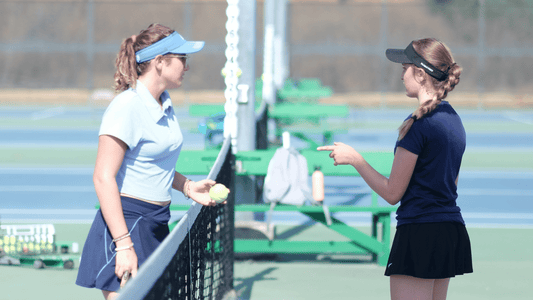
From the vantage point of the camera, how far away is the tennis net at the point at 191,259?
2.04m

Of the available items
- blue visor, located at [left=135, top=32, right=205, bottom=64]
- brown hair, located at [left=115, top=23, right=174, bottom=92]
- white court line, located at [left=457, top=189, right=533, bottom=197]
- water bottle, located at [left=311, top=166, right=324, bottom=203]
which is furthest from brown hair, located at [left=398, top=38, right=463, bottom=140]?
white court line, located at [left=457, top=189, right=533, bottom=197]

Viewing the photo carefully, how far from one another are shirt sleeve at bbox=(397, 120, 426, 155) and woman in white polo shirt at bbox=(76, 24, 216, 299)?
0.99 m

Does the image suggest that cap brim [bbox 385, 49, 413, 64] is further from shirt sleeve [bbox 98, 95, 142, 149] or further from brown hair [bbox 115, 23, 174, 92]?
shirt sleeve [bbox 98, 95, 142, 149]

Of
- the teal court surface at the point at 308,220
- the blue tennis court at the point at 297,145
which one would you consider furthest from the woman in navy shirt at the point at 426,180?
the blue tennis court at the point at 297,145

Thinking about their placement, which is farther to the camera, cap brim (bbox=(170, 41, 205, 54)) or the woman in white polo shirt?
→ cap brim (bbox=(170, 41, 205, 54))

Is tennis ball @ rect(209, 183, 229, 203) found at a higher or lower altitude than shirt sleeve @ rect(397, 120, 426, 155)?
lower

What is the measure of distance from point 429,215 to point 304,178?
3213mm

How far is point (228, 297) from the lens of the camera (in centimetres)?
487

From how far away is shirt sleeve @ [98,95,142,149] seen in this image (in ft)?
8.80

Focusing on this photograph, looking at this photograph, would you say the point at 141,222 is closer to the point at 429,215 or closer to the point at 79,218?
the point at 429,215

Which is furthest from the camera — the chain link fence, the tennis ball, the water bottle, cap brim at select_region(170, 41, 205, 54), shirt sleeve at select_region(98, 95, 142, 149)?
the chain link fence

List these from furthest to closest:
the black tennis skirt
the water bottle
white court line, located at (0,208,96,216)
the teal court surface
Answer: white court line, located at (0,208,96,216) → the water bottle → the teal court surface → the black tennis skirt

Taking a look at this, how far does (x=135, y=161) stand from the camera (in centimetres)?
280

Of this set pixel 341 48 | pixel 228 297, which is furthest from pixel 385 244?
pixel 341 48
